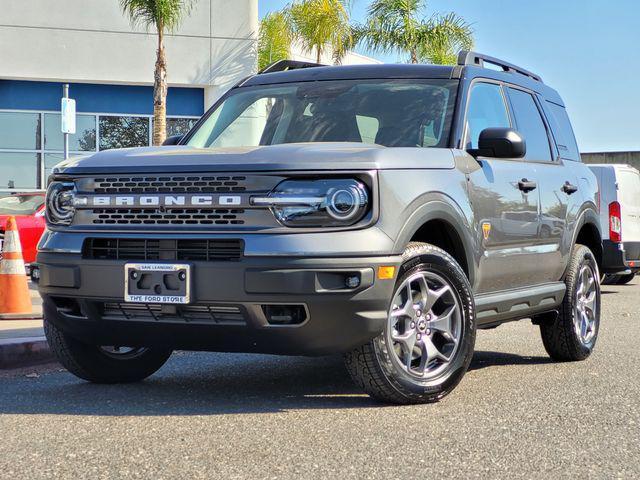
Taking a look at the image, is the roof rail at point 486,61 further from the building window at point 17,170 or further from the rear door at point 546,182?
the building window at point 17,170

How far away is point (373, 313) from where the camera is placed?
5.04 meters

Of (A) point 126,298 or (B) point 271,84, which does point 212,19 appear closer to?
(B) point 271,84

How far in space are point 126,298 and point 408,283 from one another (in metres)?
1.39

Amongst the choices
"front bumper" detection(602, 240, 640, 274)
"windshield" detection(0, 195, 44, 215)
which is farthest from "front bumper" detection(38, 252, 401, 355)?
"windshield" detection(0, 195, 44, 215)

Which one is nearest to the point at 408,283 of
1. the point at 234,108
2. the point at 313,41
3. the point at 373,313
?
the point at 373,313

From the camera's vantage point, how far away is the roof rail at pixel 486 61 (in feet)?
22.0

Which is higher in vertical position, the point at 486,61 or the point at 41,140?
the point at 486,61

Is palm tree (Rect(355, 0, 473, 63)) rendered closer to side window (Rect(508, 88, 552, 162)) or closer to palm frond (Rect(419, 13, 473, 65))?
palm frond (Rect(419, 13, 473, 65))

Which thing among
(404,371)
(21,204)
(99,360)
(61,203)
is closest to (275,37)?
(21,204)

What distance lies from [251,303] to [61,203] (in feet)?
4.17

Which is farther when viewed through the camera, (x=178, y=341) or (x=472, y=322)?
(x=472, y=322)

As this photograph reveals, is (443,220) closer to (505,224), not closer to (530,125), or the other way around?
(505,224)

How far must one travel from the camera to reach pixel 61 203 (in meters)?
5.55

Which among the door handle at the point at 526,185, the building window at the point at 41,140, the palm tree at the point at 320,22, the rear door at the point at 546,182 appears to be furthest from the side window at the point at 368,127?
the palm tree at the point at 320,22
